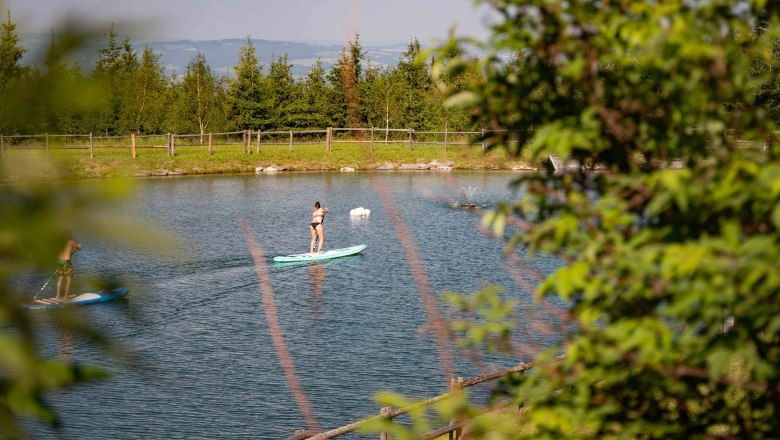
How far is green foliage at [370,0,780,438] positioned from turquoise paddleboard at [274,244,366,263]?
83.1 feet

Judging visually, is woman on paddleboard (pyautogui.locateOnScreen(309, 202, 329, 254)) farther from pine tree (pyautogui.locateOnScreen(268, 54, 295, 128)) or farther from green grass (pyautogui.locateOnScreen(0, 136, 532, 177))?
pine tree (pyautogui.locateOnScreen(268, 54, 295, 128))

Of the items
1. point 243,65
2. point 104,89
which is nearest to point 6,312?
point 104,89

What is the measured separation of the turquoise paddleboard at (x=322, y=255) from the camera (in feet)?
93.0

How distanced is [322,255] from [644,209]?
26113mm

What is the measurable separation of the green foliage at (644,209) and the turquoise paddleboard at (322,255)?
25.3m

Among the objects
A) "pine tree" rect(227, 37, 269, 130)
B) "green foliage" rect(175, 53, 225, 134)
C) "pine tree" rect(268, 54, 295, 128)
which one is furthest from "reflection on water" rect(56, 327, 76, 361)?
"pine tree" rect(268, 54, 295, 128)

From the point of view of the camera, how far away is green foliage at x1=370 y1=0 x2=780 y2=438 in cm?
252

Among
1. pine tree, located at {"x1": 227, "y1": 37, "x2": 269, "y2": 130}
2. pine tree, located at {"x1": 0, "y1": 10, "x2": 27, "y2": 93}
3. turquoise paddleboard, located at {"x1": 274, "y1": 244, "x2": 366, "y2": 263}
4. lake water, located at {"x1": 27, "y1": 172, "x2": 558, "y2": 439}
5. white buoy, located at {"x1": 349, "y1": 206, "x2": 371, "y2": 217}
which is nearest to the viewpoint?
pine tree, located at {"x1": 0, "y1": 10, "x2": 27, "y2": 93}

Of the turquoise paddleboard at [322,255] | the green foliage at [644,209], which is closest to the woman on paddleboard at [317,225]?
the turquoise paddleboard at [322,255]

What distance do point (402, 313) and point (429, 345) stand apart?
2.92 meters

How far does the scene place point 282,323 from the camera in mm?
21562

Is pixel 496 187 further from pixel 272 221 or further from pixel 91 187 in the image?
pixel 91 187

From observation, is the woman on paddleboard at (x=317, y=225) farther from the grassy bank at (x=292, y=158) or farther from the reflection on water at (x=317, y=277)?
the grassy bank at (x=292, y=158)

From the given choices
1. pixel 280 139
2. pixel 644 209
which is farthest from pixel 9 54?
pixel 280 139
